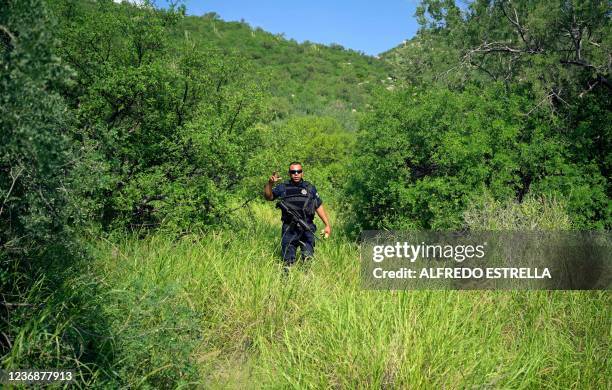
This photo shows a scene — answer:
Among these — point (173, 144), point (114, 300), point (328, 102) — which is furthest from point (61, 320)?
point (328, 102)

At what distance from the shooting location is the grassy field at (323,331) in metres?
3.70

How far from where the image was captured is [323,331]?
426 centimetres

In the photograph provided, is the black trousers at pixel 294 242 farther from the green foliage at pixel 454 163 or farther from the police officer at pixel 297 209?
the green foliage at pixel 454 163

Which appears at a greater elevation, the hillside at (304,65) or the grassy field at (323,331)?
the hillside at (304,65)

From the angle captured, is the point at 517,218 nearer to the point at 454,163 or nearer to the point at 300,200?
the point at 454,163

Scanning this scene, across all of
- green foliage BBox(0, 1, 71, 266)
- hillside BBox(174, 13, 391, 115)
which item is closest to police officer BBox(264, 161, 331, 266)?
green foliage BBox(0, 1, 71, 266)

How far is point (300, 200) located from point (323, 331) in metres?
2.65

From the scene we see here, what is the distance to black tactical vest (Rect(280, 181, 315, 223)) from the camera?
6668 mm

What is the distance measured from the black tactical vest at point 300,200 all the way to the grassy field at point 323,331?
3.42 feet

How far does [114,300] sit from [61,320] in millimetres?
513

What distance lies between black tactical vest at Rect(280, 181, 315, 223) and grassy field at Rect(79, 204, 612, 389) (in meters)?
1.04

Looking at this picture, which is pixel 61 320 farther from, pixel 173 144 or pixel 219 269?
pixel 173 144

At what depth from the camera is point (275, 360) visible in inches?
165

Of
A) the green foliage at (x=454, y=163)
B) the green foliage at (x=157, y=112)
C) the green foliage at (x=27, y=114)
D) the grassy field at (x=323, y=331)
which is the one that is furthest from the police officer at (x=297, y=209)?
the green foliage at (x=27, y=114)
